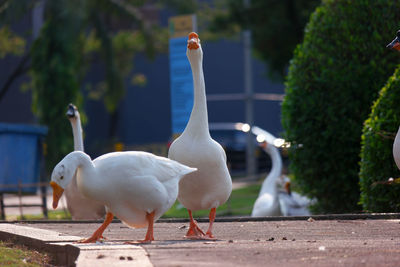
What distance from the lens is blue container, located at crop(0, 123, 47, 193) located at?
51.6ft

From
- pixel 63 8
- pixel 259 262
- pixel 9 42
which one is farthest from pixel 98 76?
pixel 259 262

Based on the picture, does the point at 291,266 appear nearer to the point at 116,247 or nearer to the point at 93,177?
the point at 116,247

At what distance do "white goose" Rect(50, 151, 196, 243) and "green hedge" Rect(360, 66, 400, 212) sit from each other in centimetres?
418

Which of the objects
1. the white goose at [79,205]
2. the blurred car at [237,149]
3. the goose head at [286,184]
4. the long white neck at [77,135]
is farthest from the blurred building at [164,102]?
the white goose at [79,205]

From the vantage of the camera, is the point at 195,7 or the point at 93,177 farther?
the point at 195,7

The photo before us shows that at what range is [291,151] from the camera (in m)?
11.8

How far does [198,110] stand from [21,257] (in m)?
2.11

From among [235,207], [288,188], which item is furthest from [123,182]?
[235,207]

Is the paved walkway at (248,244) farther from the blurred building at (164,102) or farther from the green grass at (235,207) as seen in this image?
the blurred building at (164,102)

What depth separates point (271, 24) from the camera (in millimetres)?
25344

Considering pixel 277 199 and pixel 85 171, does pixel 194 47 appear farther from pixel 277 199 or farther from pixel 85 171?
pixel 277 199

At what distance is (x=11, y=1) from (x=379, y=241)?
1993 cm

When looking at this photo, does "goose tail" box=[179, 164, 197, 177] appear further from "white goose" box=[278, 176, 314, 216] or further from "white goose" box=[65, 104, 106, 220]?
"white goose" box=[278, 176, 314, 216]

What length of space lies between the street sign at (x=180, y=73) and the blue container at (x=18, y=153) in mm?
3002
